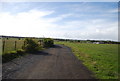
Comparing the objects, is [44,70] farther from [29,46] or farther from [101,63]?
[29,46]

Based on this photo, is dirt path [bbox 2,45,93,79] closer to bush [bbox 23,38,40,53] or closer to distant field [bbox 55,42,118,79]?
distant field [bbox 55,42,118,79]

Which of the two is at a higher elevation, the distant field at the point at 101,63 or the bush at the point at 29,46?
the bush at the point at 29,46

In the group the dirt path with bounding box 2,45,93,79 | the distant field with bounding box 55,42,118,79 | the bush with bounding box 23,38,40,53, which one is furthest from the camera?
the bush with bounding box 23,38,40,53

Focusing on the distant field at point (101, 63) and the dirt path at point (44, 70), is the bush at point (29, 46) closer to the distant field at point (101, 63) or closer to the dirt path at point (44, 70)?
the distant field at point (101, 63)

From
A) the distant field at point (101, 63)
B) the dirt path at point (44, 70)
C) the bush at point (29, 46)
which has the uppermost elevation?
the bush at point (29, 46)

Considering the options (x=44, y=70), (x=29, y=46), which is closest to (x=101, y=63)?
(x=44, y=70)

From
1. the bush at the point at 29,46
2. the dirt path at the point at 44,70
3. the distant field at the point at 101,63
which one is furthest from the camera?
the bush at the point at 29,46

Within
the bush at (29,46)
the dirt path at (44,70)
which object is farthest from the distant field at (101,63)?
the bush at (29,46)

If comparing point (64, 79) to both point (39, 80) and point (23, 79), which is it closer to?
point (39, 80)

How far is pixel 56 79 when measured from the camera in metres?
9.61

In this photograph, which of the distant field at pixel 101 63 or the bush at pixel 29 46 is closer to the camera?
the distant field at pixel 101 63

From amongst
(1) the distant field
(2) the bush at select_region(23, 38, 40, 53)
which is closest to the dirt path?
(1) the distant field

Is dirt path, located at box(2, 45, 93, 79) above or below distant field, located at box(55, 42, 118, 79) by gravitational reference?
above

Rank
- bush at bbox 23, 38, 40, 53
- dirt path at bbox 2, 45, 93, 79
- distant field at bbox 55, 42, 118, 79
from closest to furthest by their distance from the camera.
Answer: dirt path at bbox 2, 45, 93, 79, distant field at bbox 55, 42, 118, 79, bush at bbox 23, 38, 40, 53
